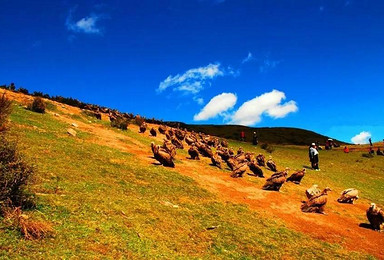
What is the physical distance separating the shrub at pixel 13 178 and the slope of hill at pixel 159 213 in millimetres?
624

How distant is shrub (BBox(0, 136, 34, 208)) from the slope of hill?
624 millimetres

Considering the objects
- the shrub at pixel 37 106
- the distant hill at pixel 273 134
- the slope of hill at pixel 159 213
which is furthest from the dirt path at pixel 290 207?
the distant hill at pixel 273 134

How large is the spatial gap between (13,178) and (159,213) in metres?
5.82

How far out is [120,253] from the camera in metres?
9.38

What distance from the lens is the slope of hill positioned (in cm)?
1005

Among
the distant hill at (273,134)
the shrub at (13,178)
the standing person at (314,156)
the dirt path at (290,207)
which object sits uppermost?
the distant hill at (273,134)

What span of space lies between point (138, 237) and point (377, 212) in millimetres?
13093

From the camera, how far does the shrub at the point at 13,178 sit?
9953mm

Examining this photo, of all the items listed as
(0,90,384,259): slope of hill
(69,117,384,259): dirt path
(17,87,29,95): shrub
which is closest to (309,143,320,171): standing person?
(0,90,384,259): slope of hill

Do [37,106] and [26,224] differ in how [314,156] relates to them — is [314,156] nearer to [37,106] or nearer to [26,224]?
[37,106]

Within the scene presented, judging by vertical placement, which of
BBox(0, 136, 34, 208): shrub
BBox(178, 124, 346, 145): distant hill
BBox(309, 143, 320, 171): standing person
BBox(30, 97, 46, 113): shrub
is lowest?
BBox(0, 136, 34, 208): shrub

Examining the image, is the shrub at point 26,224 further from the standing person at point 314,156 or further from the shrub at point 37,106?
the standing person at point 314,156

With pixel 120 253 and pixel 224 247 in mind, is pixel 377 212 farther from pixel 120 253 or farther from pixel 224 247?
pixel 120 253

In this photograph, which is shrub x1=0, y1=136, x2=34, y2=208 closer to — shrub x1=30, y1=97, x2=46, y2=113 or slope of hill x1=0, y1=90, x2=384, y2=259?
slope of hill x1=0, y1=90, x2=384, y2=259
